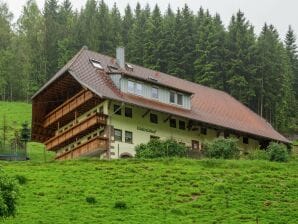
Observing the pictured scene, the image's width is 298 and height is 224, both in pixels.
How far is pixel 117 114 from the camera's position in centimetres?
6588

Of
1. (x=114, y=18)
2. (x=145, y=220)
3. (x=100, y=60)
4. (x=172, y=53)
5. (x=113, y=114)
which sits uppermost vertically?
(x=114, y=18)

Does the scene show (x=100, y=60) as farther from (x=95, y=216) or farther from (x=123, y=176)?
(x=95, y=216)

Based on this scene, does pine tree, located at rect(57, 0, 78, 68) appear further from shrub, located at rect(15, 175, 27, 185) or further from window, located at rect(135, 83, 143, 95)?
shrub, located at rect(15, 175, 27, 185)

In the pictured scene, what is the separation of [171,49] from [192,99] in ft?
108

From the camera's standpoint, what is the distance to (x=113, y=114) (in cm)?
6550

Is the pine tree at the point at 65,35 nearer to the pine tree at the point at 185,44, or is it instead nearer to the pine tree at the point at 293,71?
the pine tree at the point at 185,44

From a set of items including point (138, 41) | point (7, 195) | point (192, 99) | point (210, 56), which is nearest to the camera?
point (7, 195)

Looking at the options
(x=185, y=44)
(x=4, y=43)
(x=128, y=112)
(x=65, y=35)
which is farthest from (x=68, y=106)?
(x=4, y=43)

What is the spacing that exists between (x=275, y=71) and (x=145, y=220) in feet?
228

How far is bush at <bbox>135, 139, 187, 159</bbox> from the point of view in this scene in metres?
59.5

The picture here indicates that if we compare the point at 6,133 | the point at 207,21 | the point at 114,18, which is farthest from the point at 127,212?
the point at 114,18

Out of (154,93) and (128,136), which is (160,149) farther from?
(154,93)

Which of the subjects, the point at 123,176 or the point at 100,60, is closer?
the point at 123,176

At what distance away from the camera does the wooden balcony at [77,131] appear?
64.4 m
